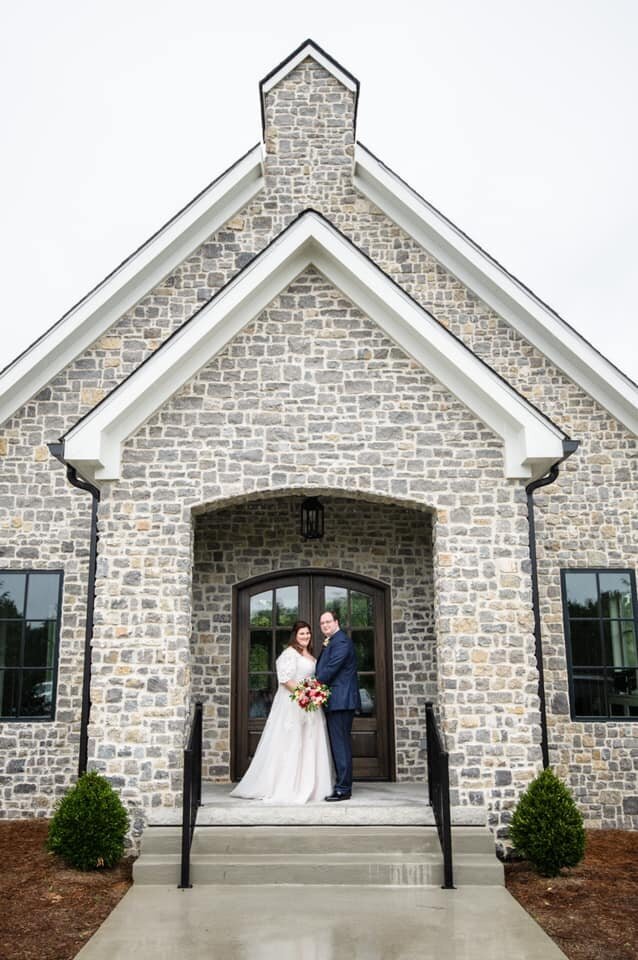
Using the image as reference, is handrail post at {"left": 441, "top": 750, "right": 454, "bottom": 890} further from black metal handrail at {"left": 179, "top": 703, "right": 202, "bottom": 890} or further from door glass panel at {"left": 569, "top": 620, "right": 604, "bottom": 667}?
door glass panel at {"left": 569, "top": 620, "right": 604, "bottom": 667}

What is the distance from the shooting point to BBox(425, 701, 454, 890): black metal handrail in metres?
6.99

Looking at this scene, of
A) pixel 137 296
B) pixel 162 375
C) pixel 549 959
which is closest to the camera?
pixel 549 959

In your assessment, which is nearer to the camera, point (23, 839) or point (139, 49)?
point (23, 839)

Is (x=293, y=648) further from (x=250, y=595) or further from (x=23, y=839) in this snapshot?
(x=23, y=839)

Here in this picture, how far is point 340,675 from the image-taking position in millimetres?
8430

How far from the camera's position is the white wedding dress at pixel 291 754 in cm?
830

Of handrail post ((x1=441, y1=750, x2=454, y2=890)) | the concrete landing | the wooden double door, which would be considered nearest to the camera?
handrail post ((x1=441, y1=750, x2=454, y2=890))

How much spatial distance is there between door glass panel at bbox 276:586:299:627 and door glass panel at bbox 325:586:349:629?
1.40ft

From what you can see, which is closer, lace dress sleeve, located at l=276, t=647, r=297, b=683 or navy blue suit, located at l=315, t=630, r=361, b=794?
navy blue suit, located at l=315, t=630, r=361, b=794

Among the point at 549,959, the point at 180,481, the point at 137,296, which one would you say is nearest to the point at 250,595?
the point at 180,481

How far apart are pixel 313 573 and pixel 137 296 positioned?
4719 mm

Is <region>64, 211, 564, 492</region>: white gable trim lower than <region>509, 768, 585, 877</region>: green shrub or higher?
higher

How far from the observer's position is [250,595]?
10.9m

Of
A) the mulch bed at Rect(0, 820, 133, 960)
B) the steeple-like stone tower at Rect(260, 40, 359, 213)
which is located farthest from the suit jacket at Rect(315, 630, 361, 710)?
the steeple-like stone tower at Rect(260, 40, 359, 213)
